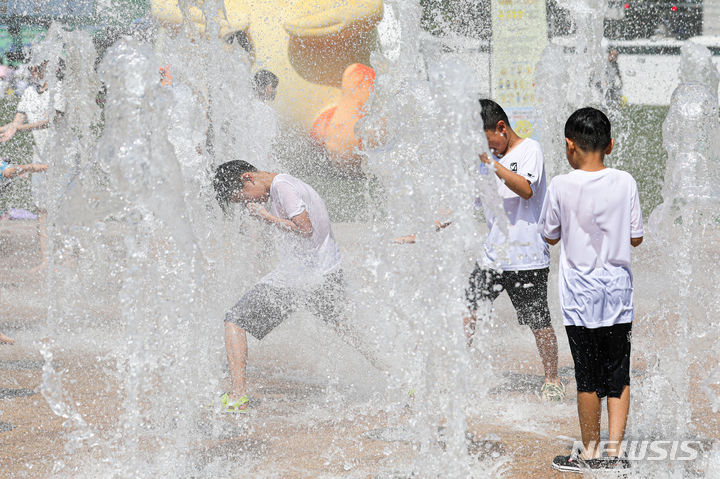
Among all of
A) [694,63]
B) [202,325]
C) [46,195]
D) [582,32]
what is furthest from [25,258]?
[582,32]

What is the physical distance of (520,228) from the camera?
13.4ft

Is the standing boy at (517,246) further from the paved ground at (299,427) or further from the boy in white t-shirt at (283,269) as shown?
the boy in white t-shirt at (283,269)

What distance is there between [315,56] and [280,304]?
23.2 feet

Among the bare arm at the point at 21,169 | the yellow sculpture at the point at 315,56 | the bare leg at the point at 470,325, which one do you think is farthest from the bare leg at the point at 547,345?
the yellow sculpture at the point at 315,56

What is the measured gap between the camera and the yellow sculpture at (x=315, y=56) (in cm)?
Answer: 1059

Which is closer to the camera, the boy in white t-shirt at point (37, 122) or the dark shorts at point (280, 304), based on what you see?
the dark shorts at point (280, 304)

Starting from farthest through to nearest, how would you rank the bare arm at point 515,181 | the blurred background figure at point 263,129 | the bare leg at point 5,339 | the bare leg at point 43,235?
the bare leg at point 43,235, the blurred background figure at point 263,129, the bare leg at point 5,339, the bare arm at point 515,181

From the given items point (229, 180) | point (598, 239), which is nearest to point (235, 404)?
point (229, 180)

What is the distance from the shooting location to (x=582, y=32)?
40.8 ft

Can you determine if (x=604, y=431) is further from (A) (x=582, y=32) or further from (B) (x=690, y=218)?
(A) (x=582, y=32)

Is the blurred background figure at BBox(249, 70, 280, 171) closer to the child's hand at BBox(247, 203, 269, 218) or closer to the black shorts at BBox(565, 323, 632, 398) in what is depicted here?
the child's hand at BBox(247, 203, 269, 218)

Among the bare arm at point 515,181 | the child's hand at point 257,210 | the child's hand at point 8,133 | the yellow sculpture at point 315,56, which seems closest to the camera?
the bare arm at point 515,181

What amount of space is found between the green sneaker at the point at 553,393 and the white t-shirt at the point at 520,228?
0.63m

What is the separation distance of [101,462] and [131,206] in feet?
3.25
